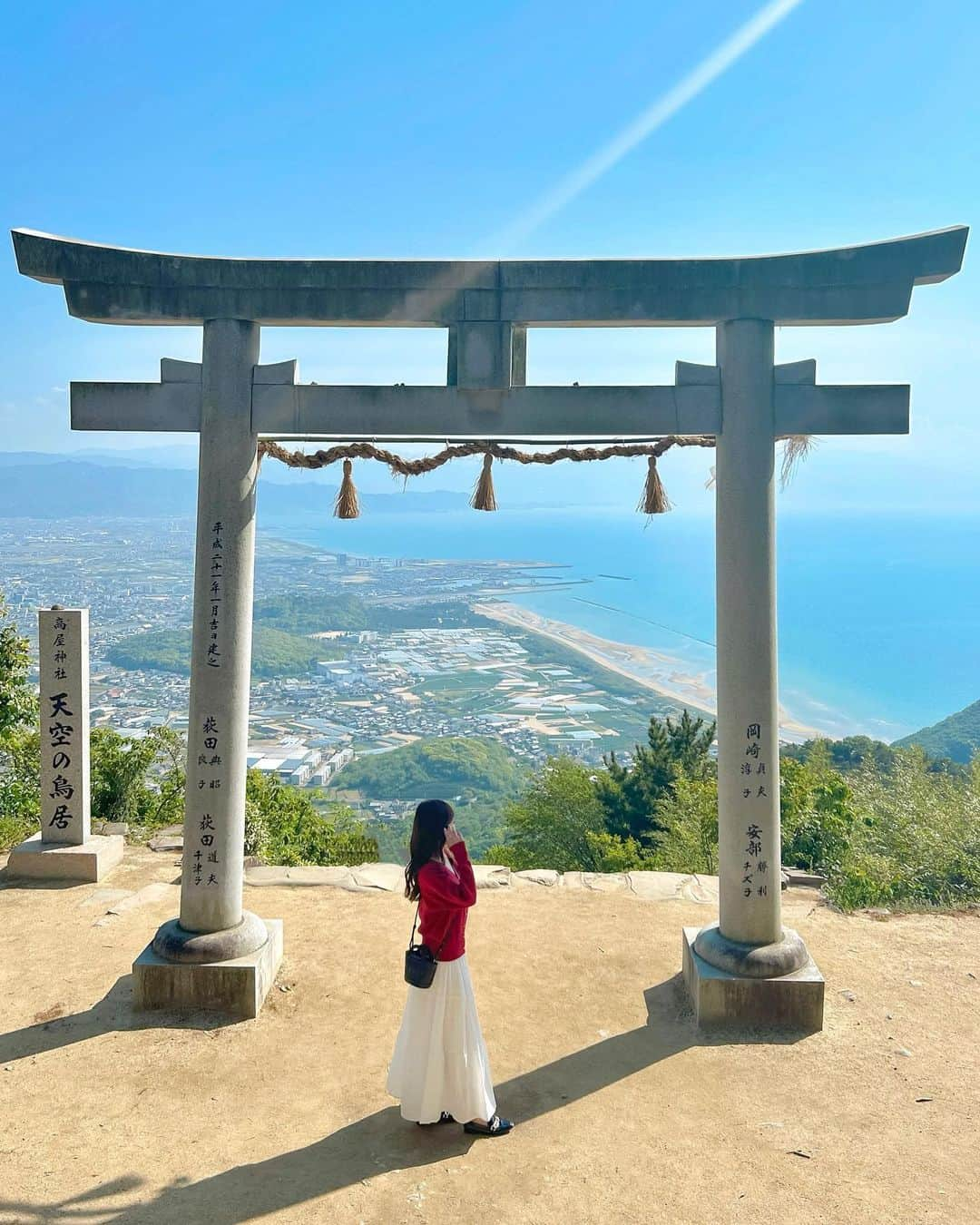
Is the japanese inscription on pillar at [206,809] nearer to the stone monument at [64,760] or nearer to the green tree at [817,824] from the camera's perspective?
the stone monument at [64,760]

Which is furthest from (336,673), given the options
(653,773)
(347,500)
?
(347,500)

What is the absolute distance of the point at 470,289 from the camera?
201 inches

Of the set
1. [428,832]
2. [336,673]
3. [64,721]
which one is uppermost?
[64,721]

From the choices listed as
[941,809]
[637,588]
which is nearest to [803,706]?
[637,588]

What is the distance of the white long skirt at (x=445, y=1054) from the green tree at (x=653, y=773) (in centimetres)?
1097

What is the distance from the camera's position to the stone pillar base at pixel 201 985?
16.2 feet

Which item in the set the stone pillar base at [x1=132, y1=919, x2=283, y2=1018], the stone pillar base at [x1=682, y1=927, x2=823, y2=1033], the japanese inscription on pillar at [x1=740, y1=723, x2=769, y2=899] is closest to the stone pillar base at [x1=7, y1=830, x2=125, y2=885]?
the stone pillar base at [x1=132, y1=919, x2=283, y2=1018]

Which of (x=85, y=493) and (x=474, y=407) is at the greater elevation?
(x=85, y=493)

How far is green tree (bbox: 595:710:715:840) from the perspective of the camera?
1486 cm

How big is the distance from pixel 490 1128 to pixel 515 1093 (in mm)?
413

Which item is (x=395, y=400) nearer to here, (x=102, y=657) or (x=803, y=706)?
(x=102, y=657)

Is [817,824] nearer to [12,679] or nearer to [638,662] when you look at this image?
[12,679]

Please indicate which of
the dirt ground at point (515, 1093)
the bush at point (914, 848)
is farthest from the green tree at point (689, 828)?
the dirt ground at point (515, 1093)

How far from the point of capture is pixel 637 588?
174 meters
